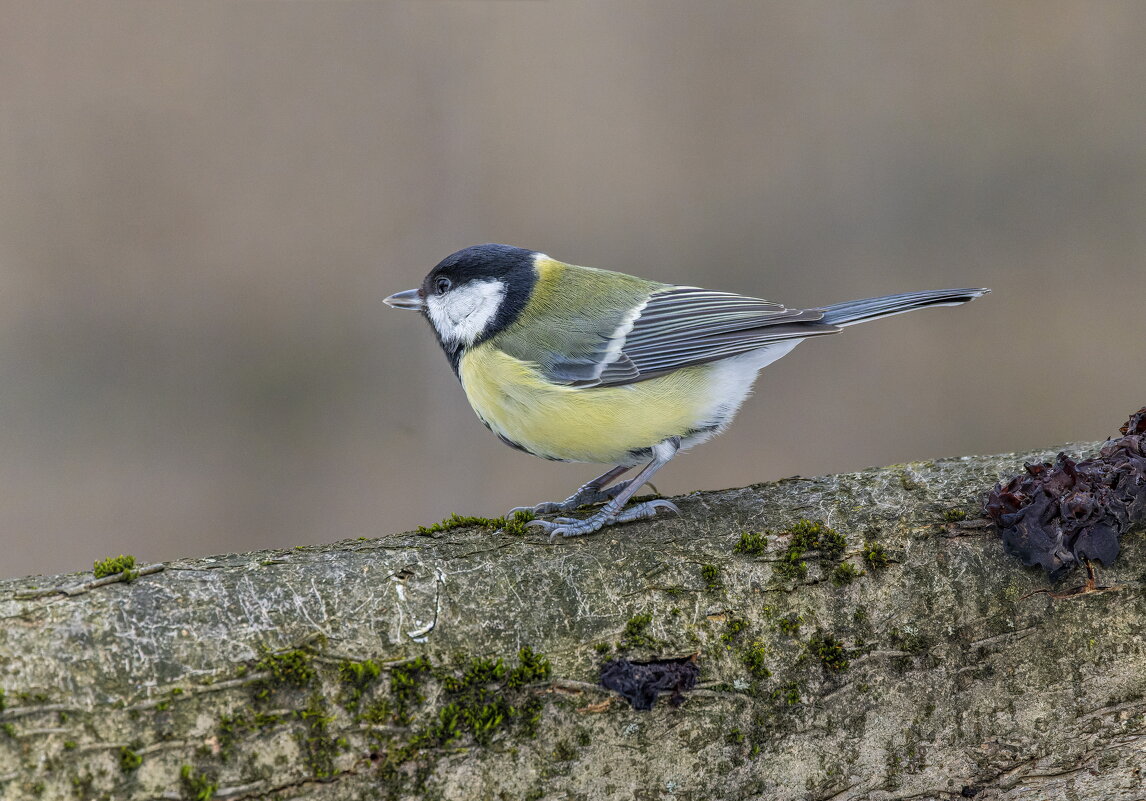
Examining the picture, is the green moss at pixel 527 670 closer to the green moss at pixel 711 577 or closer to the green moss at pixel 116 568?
the green moss at pixel 711 577

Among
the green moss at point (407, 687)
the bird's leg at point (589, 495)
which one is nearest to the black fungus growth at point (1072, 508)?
the bird's leg at point (589, 495)

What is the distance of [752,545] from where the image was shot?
1300mm

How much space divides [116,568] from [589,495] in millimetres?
877

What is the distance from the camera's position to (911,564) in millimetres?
1287

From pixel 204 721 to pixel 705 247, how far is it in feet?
8.04

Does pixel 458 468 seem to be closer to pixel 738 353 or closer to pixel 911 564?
pixel 738 353

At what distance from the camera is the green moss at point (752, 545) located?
1.30m

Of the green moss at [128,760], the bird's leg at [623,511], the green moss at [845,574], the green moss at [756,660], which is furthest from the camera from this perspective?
the bird's leg at [623,511]

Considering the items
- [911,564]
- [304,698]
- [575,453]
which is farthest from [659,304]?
[304,698]

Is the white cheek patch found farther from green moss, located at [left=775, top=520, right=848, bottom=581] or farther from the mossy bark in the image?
green moss, located at [left=775, top=520, right=848, bottom=581]

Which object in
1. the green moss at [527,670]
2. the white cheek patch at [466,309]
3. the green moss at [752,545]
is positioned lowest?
the green moss at [527,670]

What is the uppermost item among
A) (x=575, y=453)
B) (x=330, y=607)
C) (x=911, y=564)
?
(x=575, y=453)

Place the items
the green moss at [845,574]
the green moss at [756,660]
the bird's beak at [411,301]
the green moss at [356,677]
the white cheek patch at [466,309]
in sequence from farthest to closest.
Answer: the bird's beak at [411,301], the white cheek patch at [466,309], the green moss at [845,574], the green moss at [756,660], the green moss at [356,677]

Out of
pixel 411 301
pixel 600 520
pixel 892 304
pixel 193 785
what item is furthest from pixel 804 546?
pixel 411 301
